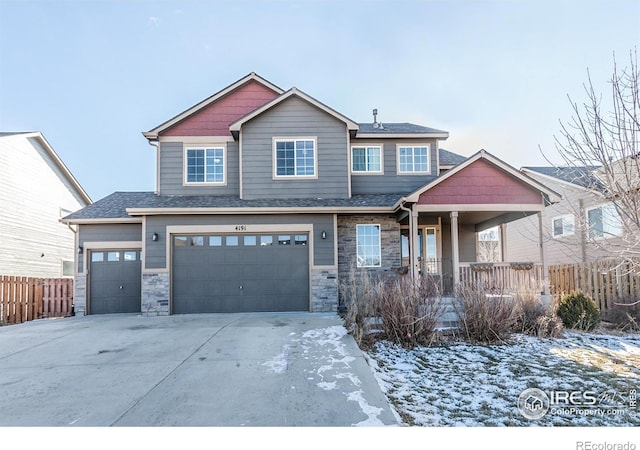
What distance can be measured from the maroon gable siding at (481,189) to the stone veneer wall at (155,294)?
26.1 feet

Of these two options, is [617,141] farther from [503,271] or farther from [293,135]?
[293,135]

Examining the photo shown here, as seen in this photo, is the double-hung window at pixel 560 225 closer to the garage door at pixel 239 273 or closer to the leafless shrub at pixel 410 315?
the leafless shrub at pixel 410 315

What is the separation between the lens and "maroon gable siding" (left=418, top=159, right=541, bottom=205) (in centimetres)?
1052

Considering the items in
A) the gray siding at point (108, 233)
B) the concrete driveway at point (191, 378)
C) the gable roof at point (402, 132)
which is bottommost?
the concrete driveway at point (191, 378)

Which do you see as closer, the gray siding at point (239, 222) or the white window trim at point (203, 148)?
the gray siding at point (239, 222)

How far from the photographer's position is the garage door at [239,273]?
1123 cm

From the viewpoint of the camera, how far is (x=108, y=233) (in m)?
12.3

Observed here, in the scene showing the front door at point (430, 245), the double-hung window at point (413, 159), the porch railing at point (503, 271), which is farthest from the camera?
the double-hung window at point (413, 159)

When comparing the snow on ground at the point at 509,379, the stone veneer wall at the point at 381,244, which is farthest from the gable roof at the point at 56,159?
the snow on ground at the point at 509,379

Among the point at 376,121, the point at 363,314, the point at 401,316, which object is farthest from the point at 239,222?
the point at 376,121

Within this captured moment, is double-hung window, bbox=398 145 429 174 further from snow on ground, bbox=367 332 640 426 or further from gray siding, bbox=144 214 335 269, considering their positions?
snow on ground, bbox=367 332 640 426

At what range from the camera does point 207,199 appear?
1199 cm

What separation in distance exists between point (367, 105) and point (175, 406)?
13.6 meters

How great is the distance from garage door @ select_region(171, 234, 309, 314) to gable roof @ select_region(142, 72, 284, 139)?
3862 millimetres
